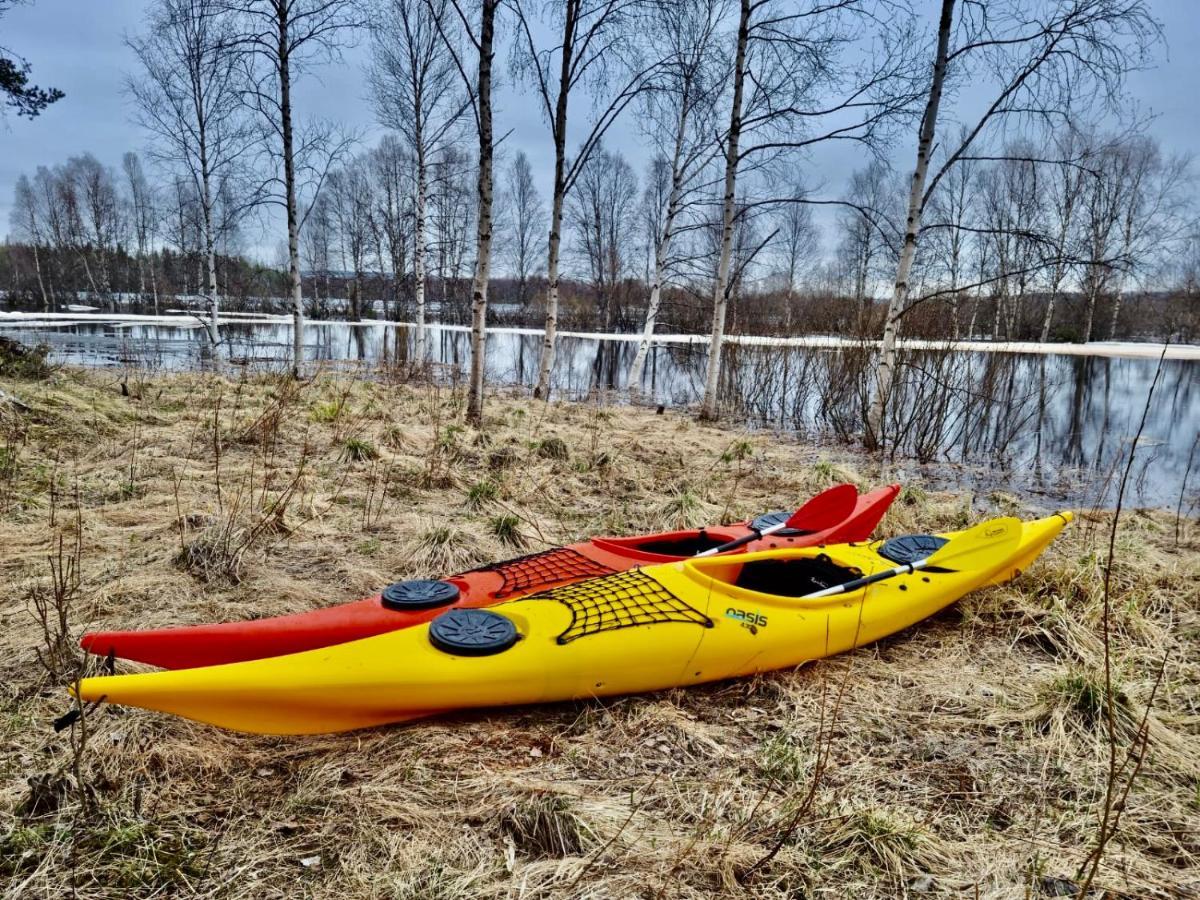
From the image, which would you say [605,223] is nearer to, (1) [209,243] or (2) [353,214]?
(2) [353,214]

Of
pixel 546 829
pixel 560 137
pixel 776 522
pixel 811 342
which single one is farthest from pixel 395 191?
pixel 546 829

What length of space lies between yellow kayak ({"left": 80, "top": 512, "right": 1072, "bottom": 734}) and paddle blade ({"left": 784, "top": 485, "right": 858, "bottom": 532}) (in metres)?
0.41

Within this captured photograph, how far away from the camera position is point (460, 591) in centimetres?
270

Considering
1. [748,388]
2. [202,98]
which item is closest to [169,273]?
[202,98]

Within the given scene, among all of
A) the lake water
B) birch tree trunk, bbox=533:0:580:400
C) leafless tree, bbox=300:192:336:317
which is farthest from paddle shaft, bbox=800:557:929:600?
leafless tree, bbox=300:192:336:317

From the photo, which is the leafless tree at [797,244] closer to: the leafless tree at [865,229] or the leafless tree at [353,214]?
the leafless tree at [865,229]

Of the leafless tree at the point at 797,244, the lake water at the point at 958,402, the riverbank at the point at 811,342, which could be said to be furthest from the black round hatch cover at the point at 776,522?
the leafless tree at the point at 797,244

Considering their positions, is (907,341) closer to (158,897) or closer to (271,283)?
(158,897)

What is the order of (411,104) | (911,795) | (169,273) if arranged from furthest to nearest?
1. (169,273)
2. (411,104)
3. (911,795)

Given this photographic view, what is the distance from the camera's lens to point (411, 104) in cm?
1407

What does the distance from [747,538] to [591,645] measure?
1.51 meters

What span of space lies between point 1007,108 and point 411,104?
12.0m

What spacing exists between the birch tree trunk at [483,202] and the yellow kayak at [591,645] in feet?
15.1

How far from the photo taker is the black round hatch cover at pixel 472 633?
7.01 ft
